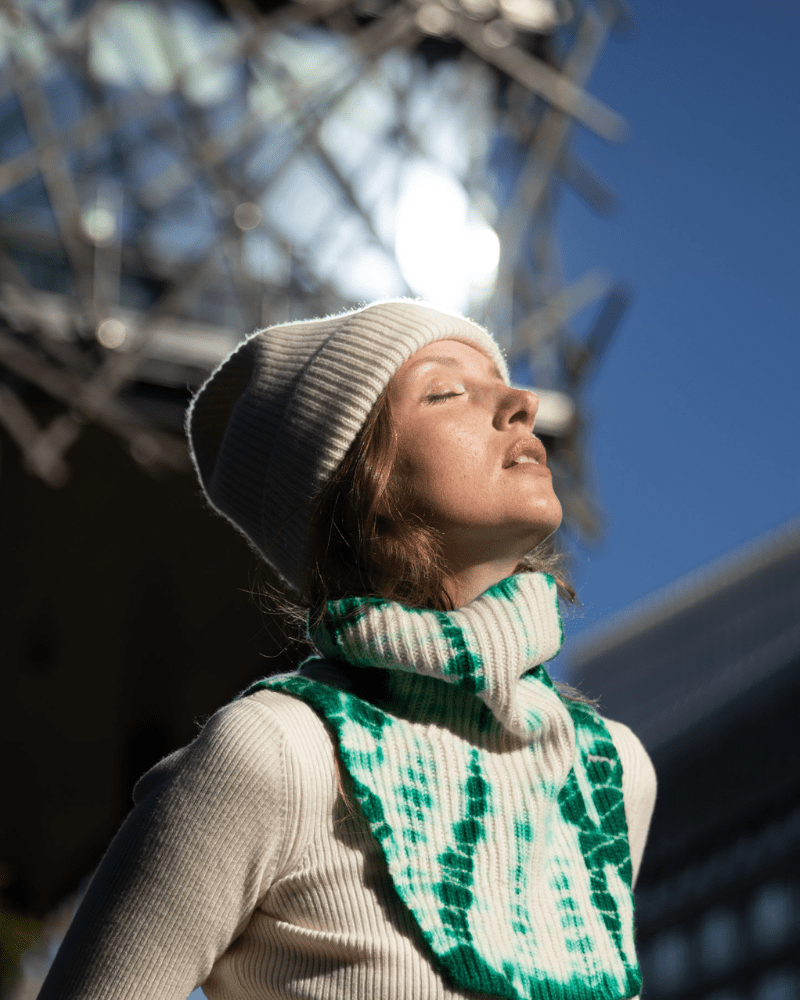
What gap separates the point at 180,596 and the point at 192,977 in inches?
401

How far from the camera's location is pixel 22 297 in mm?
Answer: 8805

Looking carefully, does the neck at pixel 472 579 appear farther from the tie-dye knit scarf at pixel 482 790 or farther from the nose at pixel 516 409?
the nose at pixel 516 409

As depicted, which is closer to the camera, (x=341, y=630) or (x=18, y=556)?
(x=341, y=630)

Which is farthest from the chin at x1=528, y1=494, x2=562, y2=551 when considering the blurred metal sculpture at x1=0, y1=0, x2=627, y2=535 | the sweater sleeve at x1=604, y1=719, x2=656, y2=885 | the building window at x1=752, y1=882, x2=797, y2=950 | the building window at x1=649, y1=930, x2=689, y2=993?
the building window at x1=649, y1=930, x2=689, y2=993

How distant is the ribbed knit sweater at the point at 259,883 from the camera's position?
177cm

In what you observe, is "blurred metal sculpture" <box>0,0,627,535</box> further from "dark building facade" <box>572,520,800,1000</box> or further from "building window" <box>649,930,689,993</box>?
"building window" <box>649,930,689,993</box>

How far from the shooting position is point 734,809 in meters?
50.2

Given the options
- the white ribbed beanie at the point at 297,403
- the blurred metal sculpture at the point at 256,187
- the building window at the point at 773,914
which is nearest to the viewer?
the white ribbed beanie at the point at 297,403

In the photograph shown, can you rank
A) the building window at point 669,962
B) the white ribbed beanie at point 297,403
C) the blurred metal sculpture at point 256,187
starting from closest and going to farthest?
the white ribbed beanie at point 297,403, the blurred metal sculpture at point 256,187, the building window at point 669,962

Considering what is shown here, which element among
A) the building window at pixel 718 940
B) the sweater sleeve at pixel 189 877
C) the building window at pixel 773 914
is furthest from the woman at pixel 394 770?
the building window at pixel 718 940

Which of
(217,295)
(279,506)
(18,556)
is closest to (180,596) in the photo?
(18,556)

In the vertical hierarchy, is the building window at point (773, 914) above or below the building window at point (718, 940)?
above

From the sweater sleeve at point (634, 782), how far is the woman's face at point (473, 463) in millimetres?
363

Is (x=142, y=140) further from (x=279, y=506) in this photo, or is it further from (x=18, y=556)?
(x=279, y=506)
